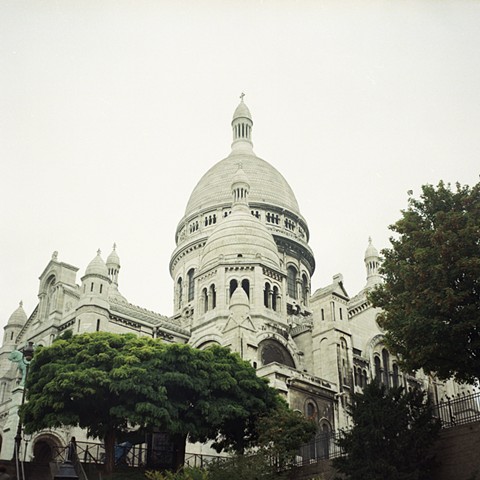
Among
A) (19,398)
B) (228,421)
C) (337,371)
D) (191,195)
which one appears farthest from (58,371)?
(191,195)

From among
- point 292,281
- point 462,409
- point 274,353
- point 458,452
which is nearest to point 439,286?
point 462,409

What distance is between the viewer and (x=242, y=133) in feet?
276

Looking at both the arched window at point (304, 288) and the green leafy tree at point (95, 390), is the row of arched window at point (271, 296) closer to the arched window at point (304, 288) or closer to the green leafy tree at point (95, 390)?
the arched window at point (304, 288)

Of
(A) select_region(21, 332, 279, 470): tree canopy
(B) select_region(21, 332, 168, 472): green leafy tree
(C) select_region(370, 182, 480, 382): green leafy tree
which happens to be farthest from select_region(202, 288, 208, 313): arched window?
(C) select_region(370, 182, 480, 382): green leafy tree

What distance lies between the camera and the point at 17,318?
58094 mm

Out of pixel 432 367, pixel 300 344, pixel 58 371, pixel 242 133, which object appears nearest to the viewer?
pixel 432 367

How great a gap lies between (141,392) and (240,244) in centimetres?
2634

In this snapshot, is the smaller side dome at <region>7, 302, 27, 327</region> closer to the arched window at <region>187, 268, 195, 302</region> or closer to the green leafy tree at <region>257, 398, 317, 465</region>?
the arched window at <region>187, 268, 195, 302</region>

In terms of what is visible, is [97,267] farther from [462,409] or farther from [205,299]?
[462,409]

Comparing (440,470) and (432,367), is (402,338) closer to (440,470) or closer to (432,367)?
(432,367)

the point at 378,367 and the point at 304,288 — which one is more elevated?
the point at 304,288

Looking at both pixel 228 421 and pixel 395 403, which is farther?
pixel 228 421

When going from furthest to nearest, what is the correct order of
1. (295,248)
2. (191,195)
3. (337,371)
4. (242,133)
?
(242,133) → (191,195) → (295,248) → (337,371)

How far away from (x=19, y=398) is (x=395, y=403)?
88.1ft
